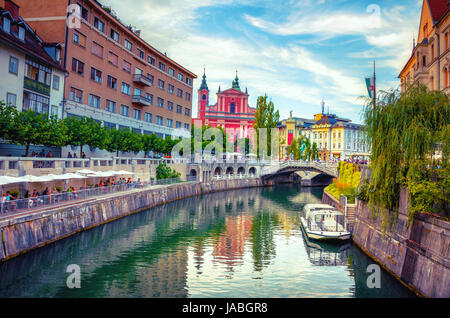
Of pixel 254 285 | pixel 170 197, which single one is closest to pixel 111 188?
pixel 170 197

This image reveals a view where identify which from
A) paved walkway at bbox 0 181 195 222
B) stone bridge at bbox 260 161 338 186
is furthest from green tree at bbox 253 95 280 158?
paved walkway at bbox 0 181 195 222

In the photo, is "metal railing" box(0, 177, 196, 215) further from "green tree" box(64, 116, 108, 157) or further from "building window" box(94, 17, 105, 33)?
"building window" box(94, 17, 105, 33)

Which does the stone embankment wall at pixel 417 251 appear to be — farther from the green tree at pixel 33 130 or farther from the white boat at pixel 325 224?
the green tree at pixel 33 130

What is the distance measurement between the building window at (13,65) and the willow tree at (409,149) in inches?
1379

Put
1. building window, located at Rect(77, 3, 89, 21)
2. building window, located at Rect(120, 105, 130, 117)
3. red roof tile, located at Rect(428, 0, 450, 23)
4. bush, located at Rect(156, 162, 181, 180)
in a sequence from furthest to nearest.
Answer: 1. building window, located at Rect(120, 105, 130, 117)
2. bush, located at Rect(156, 162, 181, 180)
3. building window, located at Rect(77, 3, 89, 21)
4. red roof tile, located at Rect(428, 0, 450, 23)

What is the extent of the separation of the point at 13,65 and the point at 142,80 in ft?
92.6

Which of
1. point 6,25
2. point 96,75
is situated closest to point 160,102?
point 96,75

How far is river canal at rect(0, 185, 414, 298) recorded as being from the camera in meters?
18.3

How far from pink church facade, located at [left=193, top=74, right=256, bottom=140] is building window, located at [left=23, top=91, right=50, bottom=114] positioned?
91.3m

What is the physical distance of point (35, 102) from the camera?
132ft

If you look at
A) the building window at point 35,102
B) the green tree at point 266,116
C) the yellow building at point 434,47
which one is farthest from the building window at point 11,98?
the green tree at point 266,116

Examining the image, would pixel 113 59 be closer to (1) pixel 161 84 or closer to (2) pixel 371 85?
(1) pixel 161 84

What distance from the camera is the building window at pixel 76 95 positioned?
4728cm
